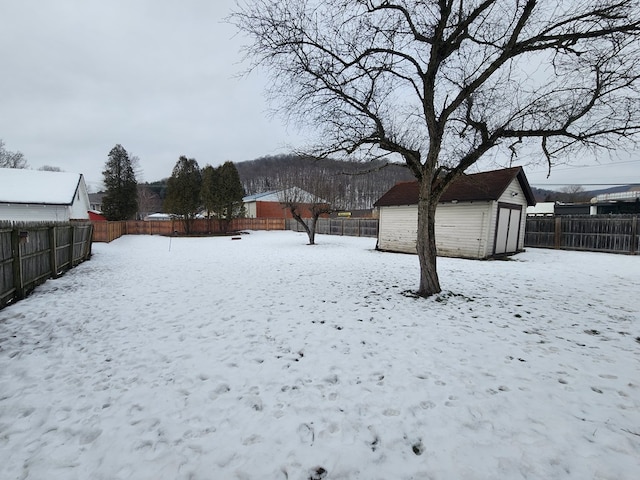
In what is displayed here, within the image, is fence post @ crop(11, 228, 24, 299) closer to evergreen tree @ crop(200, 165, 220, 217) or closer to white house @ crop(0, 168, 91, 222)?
→ white house @ crop(0, 168, 91, 222)

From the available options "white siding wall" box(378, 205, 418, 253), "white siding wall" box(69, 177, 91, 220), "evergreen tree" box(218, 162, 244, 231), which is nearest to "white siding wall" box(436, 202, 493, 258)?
"white siding wall" box(378, 205, 418, 253)

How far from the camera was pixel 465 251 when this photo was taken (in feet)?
45.7

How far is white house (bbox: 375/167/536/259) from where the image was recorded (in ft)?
43.8

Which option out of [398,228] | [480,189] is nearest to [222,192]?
[398,228]

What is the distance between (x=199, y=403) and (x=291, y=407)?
3.21 ft

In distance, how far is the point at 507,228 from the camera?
14.5m

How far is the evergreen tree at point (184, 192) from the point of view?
2909 centimetres

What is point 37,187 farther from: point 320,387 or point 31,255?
point 320,387

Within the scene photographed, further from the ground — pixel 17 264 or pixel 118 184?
pixel 118 184

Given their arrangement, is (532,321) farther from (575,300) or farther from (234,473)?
(234,473)

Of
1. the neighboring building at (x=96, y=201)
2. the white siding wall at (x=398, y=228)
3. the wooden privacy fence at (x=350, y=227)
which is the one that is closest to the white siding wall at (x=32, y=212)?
the wooden privacy fence at (x=350, y=227)

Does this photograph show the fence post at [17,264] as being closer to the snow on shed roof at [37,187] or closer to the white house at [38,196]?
the white house at [38,196]

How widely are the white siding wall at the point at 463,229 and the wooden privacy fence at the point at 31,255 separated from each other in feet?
50.3

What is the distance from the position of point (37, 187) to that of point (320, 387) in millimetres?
27925
